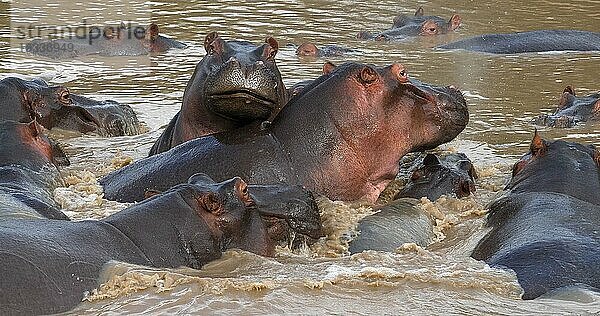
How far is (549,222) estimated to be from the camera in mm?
4609

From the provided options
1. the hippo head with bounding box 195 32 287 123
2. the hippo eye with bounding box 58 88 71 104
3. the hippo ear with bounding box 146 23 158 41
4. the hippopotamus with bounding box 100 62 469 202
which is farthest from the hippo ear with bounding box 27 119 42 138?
the hippo ear with bounding box 146 23 158 41

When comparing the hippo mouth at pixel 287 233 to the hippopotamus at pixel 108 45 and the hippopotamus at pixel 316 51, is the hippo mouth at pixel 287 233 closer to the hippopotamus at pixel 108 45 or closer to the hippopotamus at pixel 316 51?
the hippopotamus at pixel 316 51

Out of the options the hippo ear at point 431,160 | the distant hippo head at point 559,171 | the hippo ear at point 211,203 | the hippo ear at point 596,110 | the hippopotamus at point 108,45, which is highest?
the hippo ear at point 211,203

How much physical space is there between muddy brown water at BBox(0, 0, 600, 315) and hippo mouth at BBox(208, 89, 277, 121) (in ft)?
1.99

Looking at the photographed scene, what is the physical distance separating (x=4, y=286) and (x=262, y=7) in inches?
493

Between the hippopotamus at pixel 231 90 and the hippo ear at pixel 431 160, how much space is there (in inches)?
32.3

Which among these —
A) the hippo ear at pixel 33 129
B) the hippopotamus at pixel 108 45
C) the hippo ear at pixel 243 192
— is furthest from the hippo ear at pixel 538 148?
the hippopotamus at pixel 108 45

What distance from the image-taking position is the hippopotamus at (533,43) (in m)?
11.5

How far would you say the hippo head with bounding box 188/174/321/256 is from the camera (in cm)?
436

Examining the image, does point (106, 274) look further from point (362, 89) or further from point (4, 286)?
point (362, 89)

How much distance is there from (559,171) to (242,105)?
1.54 meters

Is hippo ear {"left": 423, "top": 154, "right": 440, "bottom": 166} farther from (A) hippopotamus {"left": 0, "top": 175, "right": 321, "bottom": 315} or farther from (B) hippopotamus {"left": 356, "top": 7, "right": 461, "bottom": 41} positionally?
(B) hippopotamus {"left": 356, "top": 7, "right": 461, "bottom": 41}

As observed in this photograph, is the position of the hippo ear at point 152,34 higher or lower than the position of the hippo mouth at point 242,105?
lower

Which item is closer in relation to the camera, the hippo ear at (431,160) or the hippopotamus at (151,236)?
the hippopotamus at (151,236)
